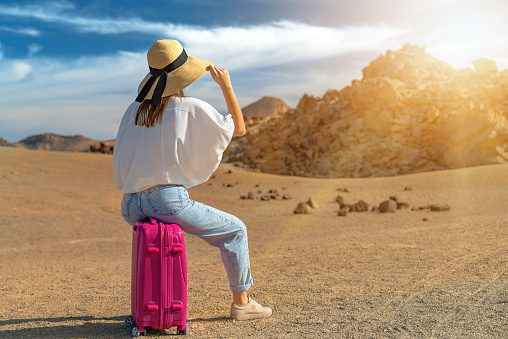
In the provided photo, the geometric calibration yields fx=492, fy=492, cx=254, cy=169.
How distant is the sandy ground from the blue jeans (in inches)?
18.4

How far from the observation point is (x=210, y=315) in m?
3.98

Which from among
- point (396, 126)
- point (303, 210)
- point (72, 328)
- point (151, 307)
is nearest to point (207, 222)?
point (151, 307)

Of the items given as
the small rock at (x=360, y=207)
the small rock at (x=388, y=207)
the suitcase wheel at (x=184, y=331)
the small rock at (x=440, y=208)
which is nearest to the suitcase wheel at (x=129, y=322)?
the suitcase wheel at (x=184, y=331)

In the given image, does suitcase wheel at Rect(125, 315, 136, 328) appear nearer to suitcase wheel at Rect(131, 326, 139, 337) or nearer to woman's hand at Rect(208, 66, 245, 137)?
suitcase wheel at Rect(131, 326, 139, 337)

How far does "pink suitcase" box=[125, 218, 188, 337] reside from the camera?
10.7 feet

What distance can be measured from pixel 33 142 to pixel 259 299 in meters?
120

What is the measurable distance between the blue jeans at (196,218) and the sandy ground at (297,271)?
466mm

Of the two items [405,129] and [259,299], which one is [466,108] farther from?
[259,299]

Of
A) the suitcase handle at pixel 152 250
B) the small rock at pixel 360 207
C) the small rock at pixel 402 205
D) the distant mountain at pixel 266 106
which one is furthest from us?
the distant mountain at pixel 266 106

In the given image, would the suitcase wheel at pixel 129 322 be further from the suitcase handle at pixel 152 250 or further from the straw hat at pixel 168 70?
the straw hat at pixel 168 70

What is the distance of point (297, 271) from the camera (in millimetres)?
5703

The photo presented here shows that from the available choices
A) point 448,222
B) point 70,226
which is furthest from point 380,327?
point 70,226

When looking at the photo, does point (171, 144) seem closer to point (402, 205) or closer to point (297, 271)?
point (297, 271)

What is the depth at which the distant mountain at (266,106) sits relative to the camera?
322ft
